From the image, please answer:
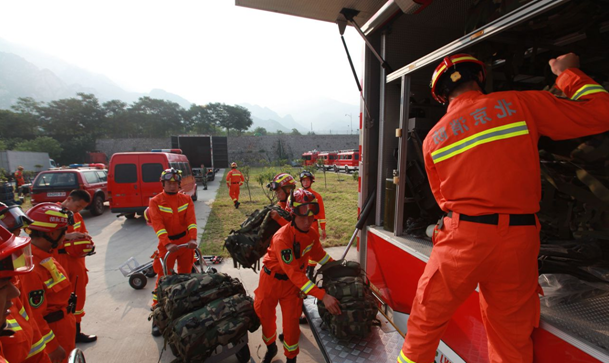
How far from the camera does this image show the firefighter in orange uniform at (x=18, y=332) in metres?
1.43

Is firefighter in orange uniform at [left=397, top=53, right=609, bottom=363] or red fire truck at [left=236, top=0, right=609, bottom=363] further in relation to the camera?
red fire truck at [left=236, top=0, right=609, bottom=363]

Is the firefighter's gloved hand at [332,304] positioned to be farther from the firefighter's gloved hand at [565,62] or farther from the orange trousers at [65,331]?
the orange trousers at [65,331]

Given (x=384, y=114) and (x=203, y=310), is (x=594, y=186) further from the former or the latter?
(x=203, y=310)

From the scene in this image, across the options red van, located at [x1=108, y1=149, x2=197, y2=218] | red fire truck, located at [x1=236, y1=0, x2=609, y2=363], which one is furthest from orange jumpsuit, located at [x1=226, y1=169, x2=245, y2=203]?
red fire truck, located at [x1=236, y1=0, x2=609, y2=363]

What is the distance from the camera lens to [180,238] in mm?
4016

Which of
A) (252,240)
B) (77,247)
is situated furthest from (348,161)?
(77,247)

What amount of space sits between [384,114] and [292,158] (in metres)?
39.9

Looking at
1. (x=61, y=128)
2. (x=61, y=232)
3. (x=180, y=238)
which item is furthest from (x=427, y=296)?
(x=61, y=128)

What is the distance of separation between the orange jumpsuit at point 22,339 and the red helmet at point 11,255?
1.51ft

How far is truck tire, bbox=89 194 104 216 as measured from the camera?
10117mm

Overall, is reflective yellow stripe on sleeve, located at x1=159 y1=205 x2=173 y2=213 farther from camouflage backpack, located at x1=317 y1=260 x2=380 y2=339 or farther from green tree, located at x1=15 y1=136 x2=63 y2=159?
green tree, located at x1=15 y1=136 x2=63 y2=159

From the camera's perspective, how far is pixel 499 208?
144cm

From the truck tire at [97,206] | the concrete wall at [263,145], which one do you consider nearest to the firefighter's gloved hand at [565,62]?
the truck tire at [97,206]

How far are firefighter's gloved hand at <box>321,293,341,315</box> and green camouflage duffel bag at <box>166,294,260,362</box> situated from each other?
769mm
